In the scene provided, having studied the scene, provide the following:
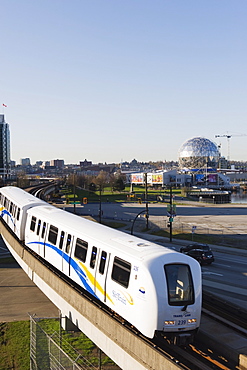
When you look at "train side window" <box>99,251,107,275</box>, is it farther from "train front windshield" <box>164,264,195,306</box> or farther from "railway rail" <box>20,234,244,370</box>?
"train front windshield" <box>164,264,195,306</box>

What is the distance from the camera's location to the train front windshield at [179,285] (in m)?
12.8

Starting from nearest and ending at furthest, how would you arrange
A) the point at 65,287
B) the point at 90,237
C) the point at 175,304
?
the point at 175,304 < the point at 90,237 < the point at 65,287

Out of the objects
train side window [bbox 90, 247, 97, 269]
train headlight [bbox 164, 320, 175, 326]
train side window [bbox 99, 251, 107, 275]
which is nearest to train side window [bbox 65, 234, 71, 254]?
train side window [bbox 90, 247, 97, 269]

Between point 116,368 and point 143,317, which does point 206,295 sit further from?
point 143,317

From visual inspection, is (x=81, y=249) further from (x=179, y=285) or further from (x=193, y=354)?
(x=193, y=354)

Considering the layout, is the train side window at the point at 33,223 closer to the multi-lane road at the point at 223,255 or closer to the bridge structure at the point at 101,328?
the bridge structure at the point at 101,328

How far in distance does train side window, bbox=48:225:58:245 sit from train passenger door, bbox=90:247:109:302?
5.83 m

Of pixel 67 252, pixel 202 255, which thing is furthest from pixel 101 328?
pixel 202 255

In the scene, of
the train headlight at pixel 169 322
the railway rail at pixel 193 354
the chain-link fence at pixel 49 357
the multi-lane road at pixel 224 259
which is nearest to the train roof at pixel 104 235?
the train headlight at pixel 169 322

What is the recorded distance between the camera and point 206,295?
65.6 ft

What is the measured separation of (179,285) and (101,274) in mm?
3675

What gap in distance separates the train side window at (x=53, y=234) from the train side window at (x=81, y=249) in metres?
3.22

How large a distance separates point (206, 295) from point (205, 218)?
56.8 meters

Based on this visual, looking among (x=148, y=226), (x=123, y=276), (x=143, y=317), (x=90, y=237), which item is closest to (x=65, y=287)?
(x=90, y=237)
